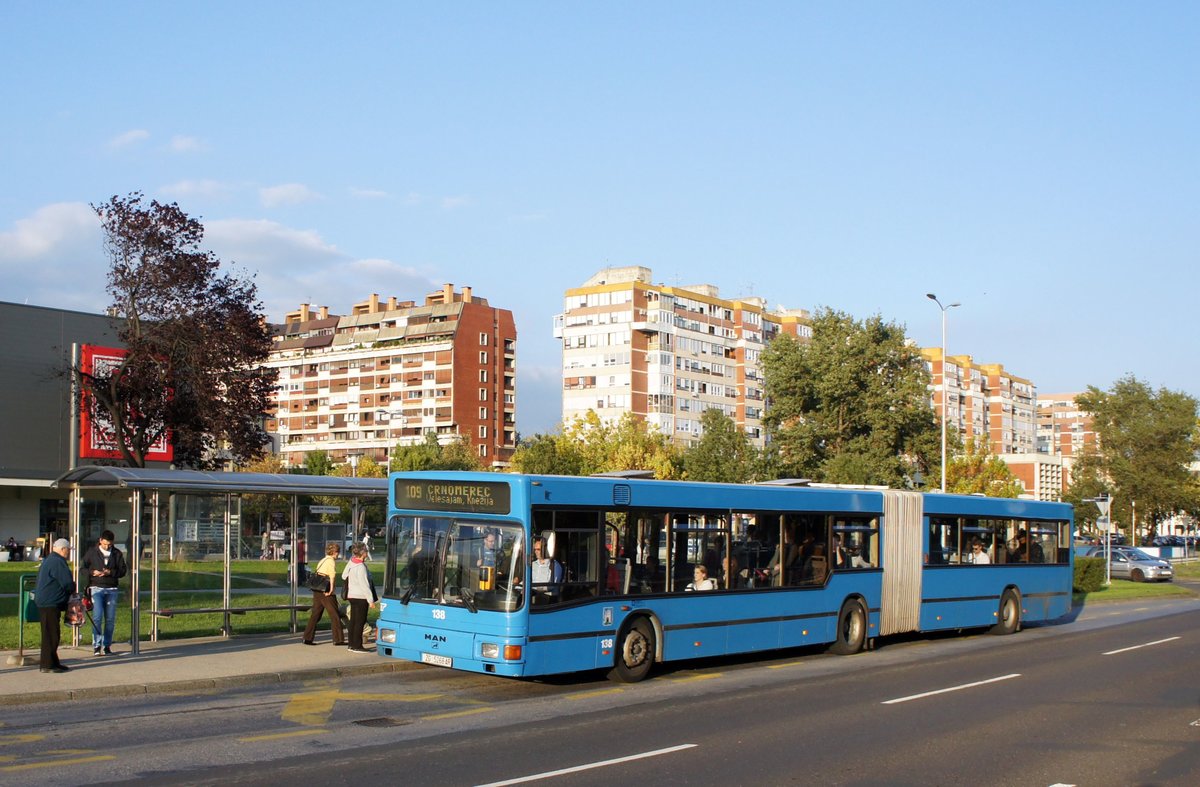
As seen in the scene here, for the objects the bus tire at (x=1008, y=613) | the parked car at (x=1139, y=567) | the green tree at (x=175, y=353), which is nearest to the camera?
the bus tire at (x=1008, y=613)

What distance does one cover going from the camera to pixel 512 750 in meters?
10.8

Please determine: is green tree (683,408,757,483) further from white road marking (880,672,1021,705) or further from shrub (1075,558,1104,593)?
white road marking (880,672,1021,705)

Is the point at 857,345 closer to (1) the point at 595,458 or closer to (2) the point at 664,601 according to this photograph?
(1) the point at 595,458

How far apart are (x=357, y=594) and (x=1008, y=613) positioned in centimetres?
1469

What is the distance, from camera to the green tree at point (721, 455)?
7431 cm

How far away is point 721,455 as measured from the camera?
76062 mm

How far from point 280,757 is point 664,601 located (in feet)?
23.6

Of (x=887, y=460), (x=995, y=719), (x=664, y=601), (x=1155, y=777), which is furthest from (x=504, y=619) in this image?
(x=887, y=460)

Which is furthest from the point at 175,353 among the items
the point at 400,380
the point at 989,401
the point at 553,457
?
the point at 989,401

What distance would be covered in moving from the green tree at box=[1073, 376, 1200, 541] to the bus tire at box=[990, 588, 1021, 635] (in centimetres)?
7494

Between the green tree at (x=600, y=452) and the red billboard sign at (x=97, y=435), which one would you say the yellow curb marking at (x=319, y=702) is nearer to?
the red billboard sign at (x=97, y=435)

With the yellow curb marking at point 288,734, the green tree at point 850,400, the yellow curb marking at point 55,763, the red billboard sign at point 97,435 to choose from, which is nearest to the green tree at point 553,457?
the green tree at point 850,400

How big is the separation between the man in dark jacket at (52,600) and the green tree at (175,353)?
25605mm

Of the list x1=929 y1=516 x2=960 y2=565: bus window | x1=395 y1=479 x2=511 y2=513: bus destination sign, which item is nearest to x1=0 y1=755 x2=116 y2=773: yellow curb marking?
x1=395 y1=479 x2=511 y2=513: bus destination sign
